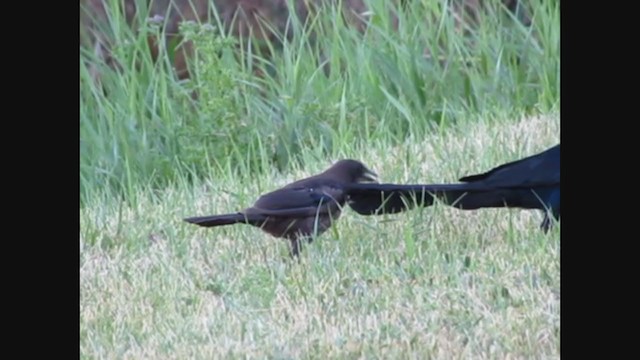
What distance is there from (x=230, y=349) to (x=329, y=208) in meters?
1.16

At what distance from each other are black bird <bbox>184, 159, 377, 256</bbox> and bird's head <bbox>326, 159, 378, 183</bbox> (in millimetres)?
376

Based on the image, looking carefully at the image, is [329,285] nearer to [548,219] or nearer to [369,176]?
[548,219]

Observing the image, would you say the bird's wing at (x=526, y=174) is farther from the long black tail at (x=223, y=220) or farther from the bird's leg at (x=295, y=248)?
the long black tail at (x=223, y=220)

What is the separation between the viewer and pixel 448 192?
16.9 ft

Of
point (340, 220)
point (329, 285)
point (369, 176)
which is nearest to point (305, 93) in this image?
point (369, 176)

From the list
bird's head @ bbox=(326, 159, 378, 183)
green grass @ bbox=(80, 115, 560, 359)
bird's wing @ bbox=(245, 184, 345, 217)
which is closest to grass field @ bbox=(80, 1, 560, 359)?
green grass @ bbox=(80, 115, 560, 359)

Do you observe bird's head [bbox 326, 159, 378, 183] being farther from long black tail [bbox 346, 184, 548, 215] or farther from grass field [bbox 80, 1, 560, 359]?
long black tail [bbox 346, 184, 548, 215]

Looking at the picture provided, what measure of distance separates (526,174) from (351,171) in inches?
33.7

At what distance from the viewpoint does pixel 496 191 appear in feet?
16.6

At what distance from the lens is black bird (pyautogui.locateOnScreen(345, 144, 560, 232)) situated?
5027 mm

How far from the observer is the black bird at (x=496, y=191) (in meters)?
5.03
